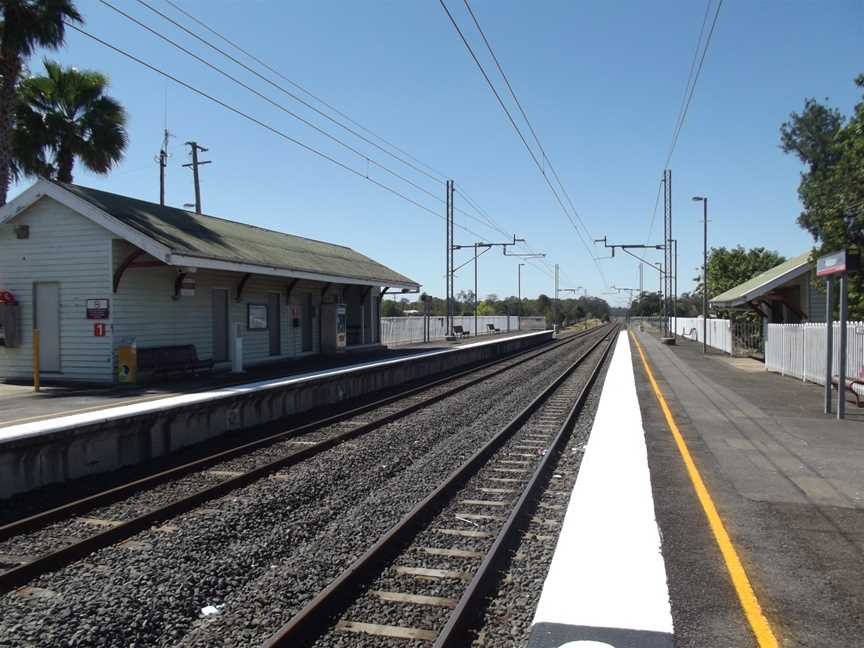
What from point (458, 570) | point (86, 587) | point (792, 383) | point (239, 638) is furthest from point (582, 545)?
point (792, 383)

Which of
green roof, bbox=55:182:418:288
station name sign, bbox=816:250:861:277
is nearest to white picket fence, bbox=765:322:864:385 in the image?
station name sign, bbox=816:250:861:277

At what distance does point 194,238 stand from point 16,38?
8544 millimetres

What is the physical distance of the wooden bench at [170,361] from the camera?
617 inches

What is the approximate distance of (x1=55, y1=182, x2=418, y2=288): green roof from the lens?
52.1 feet

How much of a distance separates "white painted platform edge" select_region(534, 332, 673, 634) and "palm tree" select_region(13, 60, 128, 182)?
21493mm

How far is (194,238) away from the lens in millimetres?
17766

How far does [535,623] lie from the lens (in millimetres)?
4078

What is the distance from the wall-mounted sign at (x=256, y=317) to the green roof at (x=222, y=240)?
1.57 meters

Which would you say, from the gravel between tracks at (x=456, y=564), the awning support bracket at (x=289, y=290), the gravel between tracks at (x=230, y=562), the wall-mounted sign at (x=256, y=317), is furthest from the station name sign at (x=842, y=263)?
the awning support bracket at (x=289, y=290)

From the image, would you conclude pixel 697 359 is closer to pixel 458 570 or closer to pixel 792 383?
pixel 792 383

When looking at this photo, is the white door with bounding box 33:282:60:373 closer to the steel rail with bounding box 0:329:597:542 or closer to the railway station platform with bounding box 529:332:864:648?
the steel rail with bounding box 0:329:597:542

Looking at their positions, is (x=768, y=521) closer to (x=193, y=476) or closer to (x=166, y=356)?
(x=193, y=476)

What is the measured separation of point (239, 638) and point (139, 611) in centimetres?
83

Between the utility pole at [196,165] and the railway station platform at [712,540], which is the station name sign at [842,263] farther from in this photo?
the utility pole at [196,165]
